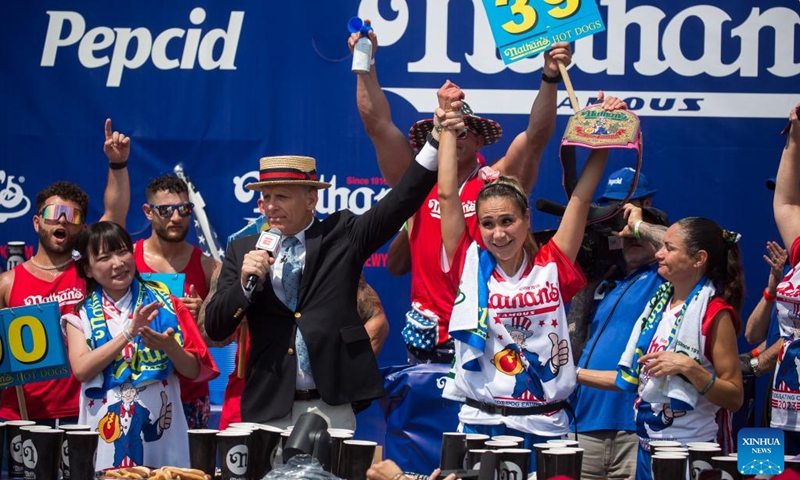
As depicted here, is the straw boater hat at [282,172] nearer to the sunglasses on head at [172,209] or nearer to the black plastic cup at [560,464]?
the sunglasses on head at [172,209]

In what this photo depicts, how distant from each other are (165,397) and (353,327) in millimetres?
803

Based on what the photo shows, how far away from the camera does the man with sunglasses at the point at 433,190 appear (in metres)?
4.70

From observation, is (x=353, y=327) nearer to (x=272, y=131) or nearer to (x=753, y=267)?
(x=272, y=131)

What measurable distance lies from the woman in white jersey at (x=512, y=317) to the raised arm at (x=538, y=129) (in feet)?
2.91

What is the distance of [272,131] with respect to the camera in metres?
5.90

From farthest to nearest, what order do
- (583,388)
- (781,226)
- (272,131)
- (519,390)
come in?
(272,131)
(583,388)
(781,226)
(519,390)

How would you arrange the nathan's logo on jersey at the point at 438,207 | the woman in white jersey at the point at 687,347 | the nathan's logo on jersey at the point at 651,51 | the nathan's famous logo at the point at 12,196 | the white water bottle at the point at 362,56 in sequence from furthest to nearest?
the nathan's famous logo at the point at 12,196
the nathan's logo on jersey at the point at 651,51
the nathan's logo on jersey at the point at 438,207
the white water bottle at the point at 362,56
the woman in white jersey at the point at 687,347

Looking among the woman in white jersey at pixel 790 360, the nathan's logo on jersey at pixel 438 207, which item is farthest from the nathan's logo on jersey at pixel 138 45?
the woman in white jersey at pixel 790 360

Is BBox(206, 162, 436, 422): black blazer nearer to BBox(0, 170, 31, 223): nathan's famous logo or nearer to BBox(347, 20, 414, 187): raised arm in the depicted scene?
BBox(347, 20, 414, 187): raised arm

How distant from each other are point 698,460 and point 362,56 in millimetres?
2397

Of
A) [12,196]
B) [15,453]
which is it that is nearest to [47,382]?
[12,196]

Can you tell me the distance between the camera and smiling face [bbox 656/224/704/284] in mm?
3969

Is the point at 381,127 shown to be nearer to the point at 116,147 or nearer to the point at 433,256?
the point at 433,256

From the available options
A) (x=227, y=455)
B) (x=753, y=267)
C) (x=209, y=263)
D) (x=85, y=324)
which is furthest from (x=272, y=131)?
(x=227, y=455)
